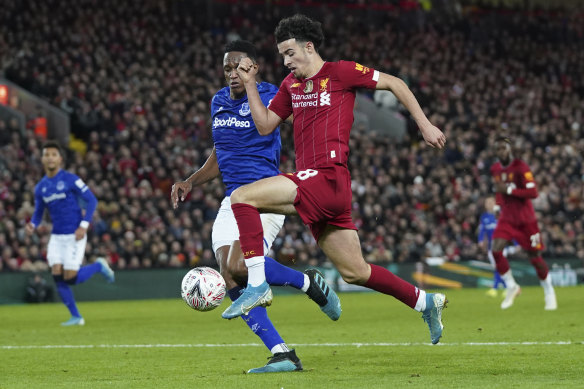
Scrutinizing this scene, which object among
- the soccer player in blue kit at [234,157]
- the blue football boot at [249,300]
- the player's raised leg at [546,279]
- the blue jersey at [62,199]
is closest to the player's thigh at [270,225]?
the soccer player in blue kit at [234,157]

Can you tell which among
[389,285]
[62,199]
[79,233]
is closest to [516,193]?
[79,233]

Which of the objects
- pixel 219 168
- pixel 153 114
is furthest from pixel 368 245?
pixel 219 168

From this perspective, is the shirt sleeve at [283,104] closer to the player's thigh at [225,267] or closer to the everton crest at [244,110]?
the everton crest at [244,110]

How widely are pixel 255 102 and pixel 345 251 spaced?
1.24m

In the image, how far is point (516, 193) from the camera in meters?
15.0

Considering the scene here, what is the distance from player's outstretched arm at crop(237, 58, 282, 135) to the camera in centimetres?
699

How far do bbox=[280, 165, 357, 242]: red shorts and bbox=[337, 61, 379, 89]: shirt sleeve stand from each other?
23.7 inches

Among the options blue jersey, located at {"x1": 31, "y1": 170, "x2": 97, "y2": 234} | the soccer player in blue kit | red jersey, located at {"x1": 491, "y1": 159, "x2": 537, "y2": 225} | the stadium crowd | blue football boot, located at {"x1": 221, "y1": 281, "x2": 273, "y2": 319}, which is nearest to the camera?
blue football boot, located at {"x1": 221, "y1": 281, "x2": 273, "y2": 319}

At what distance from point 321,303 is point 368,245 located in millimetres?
17259

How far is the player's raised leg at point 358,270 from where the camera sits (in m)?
7.06

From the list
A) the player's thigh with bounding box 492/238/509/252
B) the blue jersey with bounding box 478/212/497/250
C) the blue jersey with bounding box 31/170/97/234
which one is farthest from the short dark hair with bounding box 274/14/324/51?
the blue jersey with bounding box 478/212/497/250

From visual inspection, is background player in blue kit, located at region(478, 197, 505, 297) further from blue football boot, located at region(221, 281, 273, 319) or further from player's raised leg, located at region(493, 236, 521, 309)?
blue football boot, located at region(221, 281, 273, 319)

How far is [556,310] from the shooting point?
15.1 meters

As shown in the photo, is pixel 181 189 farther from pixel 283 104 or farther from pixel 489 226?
pixel 489 226
